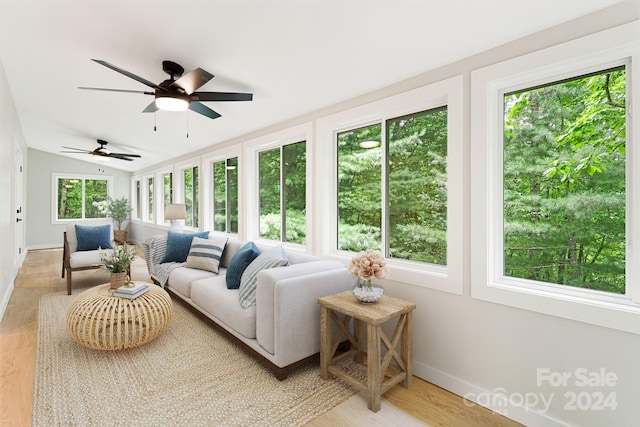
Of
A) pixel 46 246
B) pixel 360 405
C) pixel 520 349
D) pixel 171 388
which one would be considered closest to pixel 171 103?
pixel 171 388

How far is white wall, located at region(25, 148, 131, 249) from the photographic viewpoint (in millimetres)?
8508

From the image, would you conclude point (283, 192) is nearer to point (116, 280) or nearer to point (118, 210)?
point (116, 280)

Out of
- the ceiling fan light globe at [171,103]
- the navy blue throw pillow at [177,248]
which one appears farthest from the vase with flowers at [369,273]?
the navy blue throw pillow at [177,248]

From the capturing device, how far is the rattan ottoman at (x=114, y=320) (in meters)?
2.55

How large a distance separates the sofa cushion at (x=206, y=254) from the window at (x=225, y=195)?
1.18 metres

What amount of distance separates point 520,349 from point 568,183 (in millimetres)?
1075

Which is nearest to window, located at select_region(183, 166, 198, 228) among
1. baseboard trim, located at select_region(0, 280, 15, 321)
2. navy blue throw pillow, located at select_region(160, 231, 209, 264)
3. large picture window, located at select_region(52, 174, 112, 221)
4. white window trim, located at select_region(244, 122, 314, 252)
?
navy blue throw pillow, located at select_region(160, 231, 209, 264)

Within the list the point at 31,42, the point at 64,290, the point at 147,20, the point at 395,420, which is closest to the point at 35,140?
the point at 64,290

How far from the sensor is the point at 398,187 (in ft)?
9.33

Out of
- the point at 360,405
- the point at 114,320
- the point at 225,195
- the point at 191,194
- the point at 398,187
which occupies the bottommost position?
the point at 360,405

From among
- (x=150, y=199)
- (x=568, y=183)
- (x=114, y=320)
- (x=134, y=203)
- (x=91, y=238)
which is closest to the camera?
(x=568, y=183)

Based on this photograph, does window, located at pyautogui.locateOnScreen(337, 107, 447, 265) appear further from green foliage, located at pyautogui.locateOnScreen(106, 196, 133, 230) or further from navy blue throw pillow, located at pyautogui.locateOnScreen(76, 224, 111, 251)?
green foliage, located at pyautogui.locateOnScreen(106, 196, 133, 230)

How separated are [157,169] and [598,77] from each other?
8526mm

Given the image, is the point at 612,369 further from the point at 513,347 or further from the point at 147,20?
the point at 147,20
